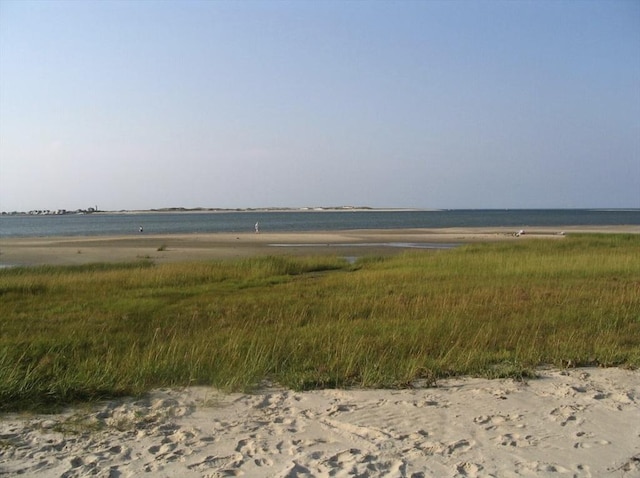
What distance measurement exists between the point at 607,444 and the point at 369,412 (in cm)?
217

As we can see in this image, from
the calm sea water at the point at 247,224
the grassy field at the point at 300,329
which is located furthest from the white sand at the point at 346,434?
the calm sea water at the point at 247,224

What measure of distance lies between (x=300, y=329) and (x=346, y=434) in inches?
174

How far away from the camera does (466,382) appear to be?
6641 millimetres

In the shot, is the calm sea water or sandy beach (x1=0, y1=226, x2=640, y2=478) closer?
sandy beach (x1=0, y1=226, x2=640, y2=478)

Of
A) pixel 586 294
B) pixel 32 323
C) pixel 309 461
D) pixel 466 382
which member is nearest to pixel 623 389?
pixel 466 382

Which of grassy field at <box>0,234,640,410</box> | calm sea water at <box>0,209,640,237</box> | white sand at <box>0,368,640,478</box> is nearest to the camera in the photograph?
white sand at <box>0,368,640,478</box>

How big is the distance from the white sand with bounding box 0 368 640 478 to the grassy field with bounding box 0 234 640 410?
0.55 meters

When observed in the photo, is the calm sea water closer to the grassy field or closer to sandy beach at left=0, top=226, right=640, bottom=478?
the grassy field

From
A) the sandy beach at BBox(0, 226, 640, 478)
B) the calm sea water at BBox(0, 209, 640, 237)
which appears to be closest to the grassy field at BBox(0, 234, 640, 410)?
the sandy beach at BBox(0, 226, 640, 478)

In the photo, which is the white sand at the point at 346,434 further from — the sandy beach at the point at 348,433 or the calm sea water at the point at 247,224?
the calm sea water at the point at 247,224

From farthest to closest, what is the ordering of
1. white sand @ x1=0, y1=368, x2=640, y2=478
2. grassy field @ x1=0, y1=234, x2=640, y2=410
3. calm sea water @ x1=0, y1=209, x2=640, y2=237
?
1. calm sea water @ x1=0, y1=209, x2=640, y2=237
2. grassy field @ x1=0, y1=234, x2=640, y2=410
3. white sand @ x1=0, y1=368, x2=640, y2=478

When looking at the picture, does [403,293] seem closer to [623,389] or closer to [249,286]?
[249,286]

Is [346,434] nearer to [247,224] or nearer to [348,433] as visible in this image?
[348,433]

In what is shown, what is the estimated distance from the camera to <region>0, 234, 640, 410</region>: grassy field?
6.69 metres
